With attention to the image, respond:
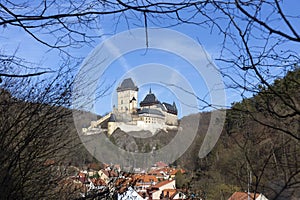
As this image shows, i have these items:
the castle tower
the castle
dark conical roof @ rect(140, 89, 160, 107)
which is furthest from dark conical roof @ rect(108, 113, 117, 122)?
dark conical roof @ rect(140, 89, 160, 107)

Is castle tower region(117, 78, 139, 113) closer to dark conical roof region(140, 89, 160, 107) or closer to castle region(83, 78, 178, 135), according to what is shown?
castle region(83, 78, 178, 135)

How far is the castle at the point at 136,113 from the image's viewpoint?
3.40m

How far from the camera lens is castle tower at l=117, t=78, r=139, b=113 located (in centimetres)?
323

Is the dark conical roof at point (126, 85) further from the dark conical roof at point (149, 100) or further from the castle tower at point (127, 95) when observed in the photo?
the dark conical roof at point (149, 100)

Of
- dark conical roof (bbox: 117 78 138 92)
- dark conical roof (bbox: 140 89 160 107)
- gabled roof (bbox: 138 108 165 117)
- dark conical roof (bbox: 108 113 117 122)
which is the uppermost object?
dark conical roof (bbox: 117 78 138 92)

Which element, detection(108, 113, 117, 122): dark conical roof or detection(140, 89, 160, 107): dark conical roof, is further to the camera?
detection(108, 113, 117, 122): dark conical roof

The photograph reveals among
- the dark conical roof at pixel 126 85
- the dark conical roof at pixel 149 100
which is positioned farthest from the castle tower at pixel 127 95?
the dark conical roof at pixel 149 100

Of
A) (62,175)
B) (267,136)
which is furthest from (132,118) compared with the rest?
(267,136)

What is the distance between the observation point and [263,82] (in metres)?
1.14

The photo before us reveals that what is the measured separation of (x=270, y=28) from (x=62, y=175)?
2.55 meters

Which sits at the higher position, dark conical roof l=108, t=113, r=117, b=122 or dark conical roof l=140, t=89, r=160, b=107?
dark conical roof l=140, t=89, r=160, b=107

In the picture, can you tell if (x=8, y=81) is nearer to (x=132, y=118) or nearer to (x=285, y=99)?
(x=132, y=118)

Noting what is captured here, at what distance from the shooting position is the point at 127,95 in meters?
3.48

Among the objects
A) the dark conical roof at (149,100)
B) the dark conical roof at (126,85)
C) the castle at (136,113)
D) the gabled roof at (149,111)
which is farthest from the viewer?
the gabled roof at (149,111)
